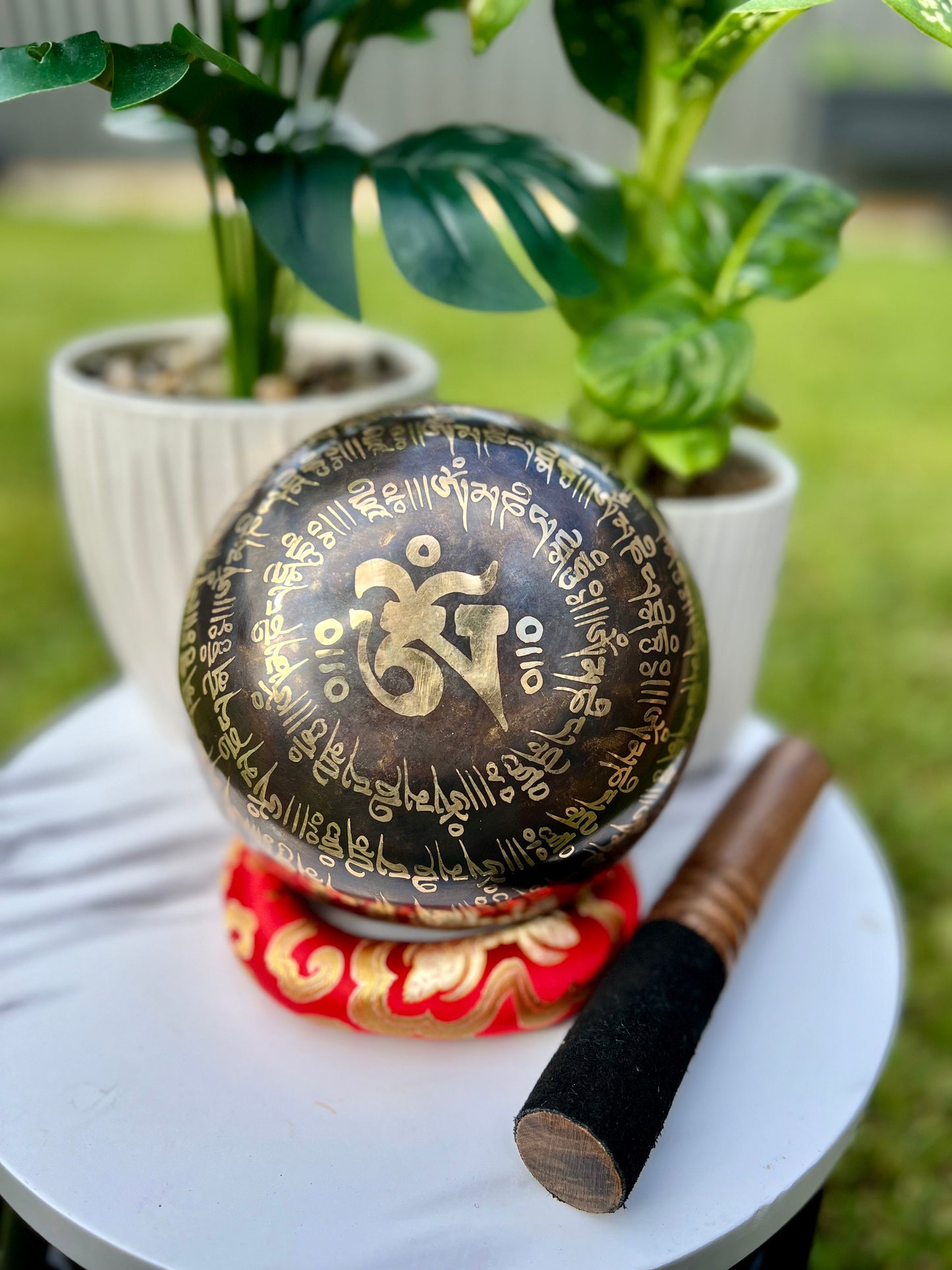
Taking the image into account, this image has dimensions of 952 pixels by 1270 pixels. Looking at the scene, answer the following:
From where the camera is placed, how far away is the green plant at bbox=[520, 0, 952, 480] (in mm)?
708

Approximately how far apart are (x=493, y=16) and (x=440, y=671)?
1.23 feet

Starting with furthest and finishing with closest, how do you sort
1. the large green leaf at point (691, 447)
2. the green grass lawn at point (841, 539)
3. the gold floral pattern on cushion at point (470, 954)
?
1. the green grass lawn at point (841, 539)
2. the large green leaf at point (691, 447)
3. the gold floral pattern on cushion at point (470, 954)

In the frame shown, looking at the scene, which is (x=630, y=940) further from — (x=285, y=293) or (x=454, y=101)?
(x=454, y=101)

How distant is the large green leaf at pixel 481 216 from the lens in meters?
0.70

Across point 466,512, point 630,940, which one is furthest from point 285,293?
point 630,940

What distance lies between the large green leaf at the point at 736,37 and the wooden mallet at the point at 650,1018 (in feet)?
1.61

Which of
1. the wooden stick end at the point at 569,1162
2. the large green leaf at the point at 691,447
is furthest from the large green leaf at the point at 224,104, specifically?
the wooden stick end at the point at 569,1162

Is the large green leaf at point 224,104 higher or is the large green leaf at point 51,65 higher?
the large green leaf at point 51,65

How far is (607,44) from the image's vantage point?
2.60 ft

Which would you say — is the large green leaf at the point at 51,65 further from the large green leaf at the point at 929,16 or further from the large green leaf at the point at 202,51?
the large green leaf at the point at 929,16

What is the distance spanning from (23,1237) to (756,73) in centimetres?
483

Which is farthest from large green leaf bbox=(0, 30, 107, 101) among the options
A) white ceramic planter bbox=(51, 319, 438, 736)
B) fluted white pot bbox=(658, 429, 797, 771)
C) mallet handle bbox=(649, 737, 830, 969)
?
mallet handle bbox=(649, 737, 830, 969)

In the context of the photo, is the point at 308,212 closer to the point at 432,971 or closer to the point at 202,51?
the point at 202,51

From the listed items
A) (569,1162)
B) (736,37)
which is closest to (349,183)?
(736,37)
